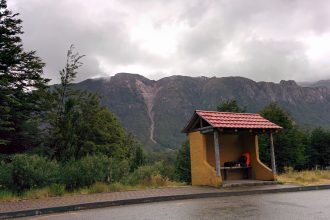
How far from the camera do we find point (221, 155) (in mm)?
18297

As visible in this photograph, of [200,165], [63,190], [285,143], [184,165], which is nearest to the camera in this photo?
[63,190]

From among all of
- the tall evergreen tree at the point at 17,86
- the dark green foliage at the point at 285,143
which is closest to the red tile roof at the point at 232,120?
the tall evergreen tree at the point at 17,86

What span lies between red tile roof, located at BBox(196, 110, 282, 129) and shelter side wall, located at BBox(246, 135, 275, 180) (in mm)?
1257

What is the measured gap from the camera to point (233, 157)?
18766 millimetres

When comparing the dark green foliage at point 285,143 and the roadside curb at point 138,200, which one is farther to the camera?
the dark green foliage at point 285,143

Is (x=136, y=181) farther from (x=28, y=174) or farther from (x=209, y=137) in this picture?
(x=28, y=174)

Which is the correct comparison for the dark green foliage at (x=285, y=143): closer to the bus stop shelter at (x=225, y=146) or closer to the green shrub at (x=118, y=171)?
the bus stop shelter at (x=225, y=146)

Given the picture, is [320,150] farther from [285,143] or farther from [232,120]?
[232,120]

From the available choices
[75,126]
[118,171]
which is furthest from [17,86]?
[118,171]

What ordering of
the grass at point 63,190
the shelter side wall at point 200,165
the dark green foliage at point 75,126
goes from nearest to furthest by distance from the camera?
the grass at point 63,190 → the shelter side wall at point 200,165 → the dark green foliage at point 75,126

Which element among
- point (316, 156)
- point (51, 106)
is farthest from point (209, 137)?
point (316, 156)

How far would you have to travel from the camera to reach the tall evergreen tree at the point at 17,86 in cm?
2577

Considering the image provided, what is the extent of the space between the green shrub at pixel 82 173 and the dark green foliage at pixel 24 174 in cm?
73

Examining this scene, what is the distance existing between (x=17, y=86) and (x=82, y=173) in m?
15.3
